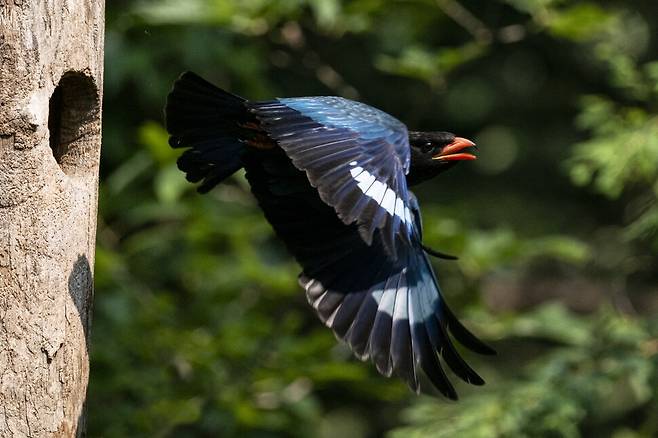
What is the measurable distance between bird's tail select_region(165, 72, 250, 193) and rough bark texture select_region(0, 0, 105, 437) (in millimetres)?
551

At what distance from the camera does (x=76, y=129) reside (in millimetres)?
3320

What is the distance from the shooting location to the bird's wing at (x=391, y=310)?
12.4 feet

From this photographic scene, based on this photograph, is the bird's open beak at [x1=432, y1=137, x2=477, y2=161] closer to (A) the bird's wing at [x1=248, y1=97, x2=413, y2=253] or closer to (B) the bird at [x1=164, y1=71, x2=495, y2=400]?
(B) the bird at [x1=164, y1=71, x2=495, y2=400]

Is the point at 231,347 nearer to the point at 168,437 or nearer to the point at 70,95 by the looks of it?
the point at 168,437

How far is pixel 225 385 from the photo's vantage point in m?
5.30

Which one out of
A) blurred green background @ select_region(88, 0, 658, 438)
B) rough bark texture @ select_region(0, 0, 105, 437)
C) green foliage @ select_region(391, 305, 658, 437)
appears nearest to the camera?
rough bark texture @ select_region(0, 0, 105, 437)

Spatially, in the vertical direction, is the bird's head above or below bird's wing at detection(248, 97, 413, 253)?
below

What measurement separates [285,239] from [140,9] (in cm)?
195

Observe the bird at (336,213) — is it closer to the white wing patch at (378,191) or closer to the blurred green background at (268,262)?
the white wing patch at (378,191)

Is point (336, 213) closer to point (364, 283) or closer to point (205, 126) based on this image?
point (364, 283)

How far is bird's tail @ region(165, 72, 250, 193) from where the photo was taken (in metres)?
3.77

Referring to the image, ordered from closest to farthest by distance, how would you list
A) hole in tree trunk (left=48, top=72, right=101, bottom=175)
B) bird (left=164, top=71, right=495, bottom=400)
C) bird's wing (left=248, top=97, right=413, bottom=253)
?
bird's wing (left=248, top=97, right=413, bottom=253) → hole in tree trunk (left=48, top=72, right=101, bottom=175) → bird (left=164, top=71, right=495, bottom=400)

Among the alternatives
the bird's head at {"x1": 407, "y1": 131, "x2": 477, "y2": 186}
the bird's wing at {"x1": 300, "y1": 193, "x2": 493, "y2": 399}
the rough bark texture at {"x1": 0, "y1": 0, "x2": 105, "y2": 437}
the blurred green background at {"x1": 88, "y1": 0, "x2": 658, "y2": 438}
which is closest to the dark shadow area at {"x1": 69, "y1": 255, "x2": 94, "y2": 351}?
Result: the rough bark texture at {"x1": 0, "y1": 0, "x2": 105, "y2": 437}

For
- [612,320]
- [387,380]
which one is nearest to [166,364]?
[387,380]
